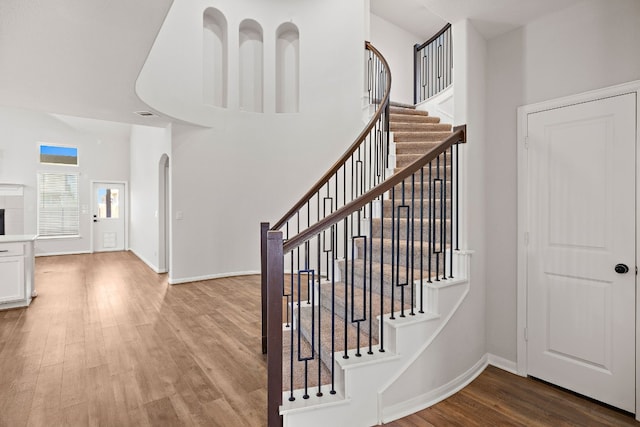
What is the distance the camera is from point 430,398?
2.23 m

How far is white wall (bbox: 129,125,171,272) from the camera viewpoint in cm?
662

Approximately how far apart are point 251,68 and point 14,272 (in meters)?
4.90

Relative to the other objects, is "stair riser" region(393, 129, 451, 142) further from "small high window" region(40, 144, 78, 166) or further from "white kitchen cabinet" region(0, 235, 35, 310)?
"small high window" region(40, 144, 78, 166)

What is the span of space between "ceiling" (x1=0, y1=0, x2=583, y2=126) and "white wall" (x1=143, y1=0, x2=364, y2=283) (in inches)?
63.1

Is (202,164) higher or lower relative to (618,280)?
higher

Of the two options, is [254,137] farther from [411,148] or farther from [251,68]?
[411,148]

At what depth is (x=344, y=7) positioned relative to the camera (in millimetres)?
6016

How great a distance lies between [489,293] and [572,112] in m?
1.50

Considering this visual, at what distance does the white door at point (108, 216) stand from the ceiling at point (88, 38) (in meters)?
5.62

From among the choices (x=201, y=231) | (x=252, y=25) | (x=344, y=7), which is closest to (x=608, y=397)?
(x=201, y=231)

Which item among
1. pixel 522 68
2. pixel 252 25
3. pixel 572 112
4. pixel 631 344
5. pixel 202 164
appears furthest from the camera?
pixel 252 25

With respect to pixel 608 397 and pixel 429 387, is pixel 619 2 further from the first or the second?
pixel 429 387

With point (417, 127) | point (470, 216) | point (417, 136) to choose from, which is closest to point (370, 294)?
point (470, 216)

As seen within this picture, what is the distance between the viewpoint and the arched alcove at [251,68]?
21.0 feet
